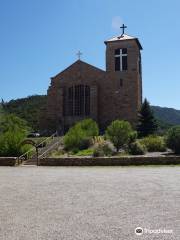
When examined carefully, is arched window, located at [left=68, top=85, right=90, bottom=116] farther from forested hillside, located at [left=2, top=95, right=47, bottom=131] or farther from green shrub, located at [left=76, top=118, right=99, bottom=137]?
forested hillside, located at [left=2, top=95, right=47, bottom=131]

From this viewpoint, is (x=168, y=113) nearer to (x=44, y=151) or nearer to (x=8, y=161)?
(x=44, y=151)

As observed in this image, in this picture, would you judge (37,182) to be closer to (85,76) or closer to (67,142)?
(67,142)

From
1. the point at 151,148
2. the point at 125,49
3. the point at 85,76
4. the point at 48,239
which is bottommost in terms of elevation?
the point at 48,239

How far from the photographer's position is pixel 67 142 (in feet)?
99.6

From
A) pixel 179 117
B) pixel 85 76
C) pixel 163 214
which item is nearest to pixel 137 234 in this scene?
pixel 163 214

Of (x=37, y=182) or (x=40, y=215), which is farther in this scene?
(x=37, y=182)

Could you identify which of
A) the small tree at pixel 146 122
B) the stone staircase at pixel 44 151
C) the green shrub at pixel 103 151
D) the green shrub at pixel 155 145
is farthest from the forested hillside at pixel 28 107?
the green shrub at pixel 103 151

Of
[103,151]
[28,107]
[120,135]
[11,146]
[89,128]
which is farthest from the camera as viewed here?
[28,107]

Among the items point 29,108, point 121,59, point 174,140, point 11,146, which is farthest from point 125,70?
point 29,108

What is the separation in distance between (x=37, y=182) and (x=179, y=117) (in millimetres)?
130099

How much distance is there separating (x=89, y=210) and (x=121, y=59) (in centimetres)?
4142

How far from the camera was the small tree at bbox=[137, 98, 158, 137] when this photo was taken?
41875 mm

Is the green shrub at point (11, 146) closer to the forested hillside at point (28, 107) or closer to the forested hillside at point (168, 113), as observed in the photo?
the forested hillside at point (28, 107)

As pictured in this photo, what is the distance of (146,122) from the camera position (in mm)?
42875
